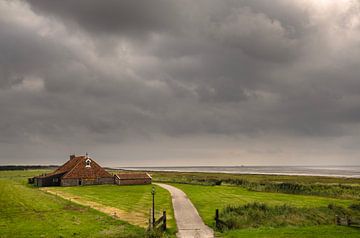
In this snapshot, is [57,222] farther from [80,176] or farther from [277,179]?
[277,179]

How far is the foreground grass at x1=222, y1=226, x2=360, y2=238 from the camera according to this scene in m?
29.4

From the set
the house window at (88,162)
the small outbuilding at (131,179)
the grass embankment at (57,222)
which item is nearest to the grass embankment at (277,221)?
the grass embankment at (57,222)

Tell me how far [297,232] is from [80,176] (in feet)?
231

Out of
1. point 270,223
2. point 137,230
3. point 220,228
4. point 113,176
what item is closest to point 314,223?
point 270,223

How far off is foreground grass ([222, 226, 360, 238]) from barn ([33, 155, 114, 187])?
67.3 m

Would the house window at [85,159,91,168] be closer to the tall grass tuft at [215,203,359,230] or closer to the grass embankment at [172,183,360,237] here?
the grass embankment at [172,183,360,237]

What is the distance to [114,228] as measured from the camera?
32844mm

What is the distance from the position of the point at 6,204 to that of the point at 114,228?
2290cm

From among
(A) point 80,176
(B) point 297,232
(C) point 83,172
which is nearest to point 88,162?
(C) point 83,172

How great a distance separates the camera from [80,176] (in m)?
92.1

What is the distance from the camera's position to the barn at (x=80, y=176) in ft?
298

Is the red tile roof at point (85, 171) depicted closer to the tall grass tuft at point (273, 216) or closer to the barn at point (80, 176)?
the barn at point (80, 176)

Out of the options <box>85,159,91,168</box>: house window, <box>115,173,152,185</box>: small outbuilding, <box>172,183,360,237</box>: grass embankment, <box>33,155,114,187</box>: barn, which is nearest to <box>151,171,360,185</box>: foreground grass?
<box>115,173,152,185</box>: small outbuilding

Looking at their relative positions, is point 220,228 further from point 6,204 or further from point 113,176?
point 113,176
